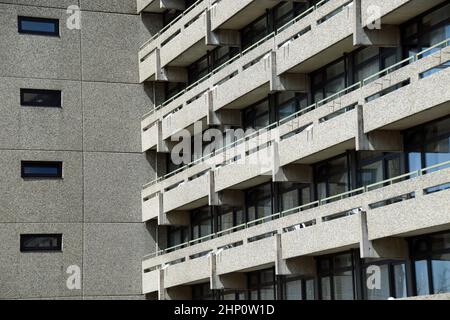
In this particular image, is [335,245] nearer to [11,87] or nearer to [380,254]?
[380,254]

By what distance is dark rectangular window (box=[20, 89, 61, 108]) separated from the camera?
1816 inches

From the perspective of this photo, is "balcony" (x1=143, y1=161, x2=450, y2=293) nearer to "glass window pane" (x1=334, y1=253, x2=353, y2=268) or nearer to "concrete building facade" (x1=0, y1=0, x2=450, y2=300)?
"concrete building facade" (x1=0, y1=0, x2=450, y2=300)

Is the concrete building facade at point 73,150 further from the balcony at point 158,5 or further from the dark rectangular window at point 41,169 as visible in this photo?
the balcony at point 158,5

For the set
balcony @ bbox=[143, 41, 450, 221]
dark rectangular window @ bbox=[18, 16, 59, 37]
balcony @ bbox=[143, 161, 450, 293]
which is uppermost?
dark rectangular window @ bbox=[18, 16, 59, 37]

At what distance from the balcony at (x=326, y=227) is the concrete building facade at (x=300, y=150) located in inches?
2.3

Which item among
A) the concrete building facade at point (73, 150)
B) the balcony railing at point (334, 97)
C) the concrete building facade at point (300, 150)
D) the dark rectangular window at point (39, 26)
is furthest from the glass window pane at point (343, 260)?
the dark rectangular window at point (39, 26)

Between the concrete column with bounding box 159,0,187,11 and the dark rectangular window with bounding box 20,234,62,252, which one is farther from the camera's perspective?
the concrete column with bounding box 159,0,187,11

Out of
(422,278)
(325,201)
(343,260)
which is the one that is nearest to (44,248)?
(325,201)

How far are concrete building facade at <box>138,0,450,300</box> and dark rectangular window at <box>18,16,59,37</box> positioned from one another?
4.08 m

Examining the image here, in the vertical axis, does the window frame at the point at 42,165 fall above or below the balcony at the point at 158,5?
below

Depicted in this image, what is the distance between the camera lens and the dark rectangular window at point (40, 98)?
46.1 m

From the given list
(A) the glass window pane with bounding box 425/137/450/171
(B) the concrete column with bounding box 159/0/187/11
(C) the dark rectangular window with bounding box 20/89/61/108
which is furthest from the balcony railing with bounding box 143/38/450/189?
(B) the concrete column with bounding box 159/0/187/11

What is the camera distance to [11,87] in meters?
45.7
